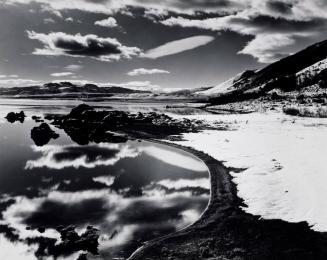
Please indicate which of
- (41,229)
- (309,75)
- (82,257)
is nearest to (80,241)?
(82,257)

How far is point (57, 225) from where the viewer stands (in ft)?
51.4

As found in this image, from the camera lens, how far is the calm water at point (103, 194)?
1468 cm

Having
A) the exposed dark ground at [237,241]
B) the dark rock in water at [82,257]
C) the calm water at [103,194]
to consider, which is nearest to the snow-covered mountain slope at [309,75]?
the calm water at [103,194]

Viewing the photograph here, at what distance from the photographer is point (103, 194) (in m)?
20.3

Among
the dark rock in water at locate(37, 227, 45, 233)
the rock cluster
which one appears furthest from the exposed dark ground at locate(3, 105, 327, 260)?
the rock cluster

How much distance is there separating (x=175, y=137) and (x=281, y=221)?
24264 millimetres

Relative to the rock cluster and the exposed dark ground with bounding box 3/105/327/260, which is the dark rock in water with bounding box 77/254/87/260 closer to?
the exposed dark ground with bounding box 3/105/327/260

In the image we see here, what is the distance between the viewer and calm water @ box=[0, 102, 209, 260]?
14680 millimetres

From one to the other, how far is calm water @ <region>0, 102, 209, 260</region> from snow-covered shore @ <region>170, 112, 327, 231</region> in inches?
108

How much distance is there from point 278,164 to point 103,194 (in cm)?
1171

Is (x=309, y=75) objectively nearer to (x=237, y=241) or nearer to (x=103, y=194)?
(x=103, y=194)

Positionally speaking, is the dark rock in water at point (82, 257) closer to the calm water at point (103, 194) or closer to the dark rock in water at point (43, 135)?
the calm water at point (103, 194)

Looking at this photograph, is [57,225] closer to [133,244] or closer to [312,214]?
[133,244]

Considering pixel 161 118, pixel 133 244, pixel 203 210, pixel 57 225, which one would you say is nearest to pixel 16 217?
pixel 57 225
